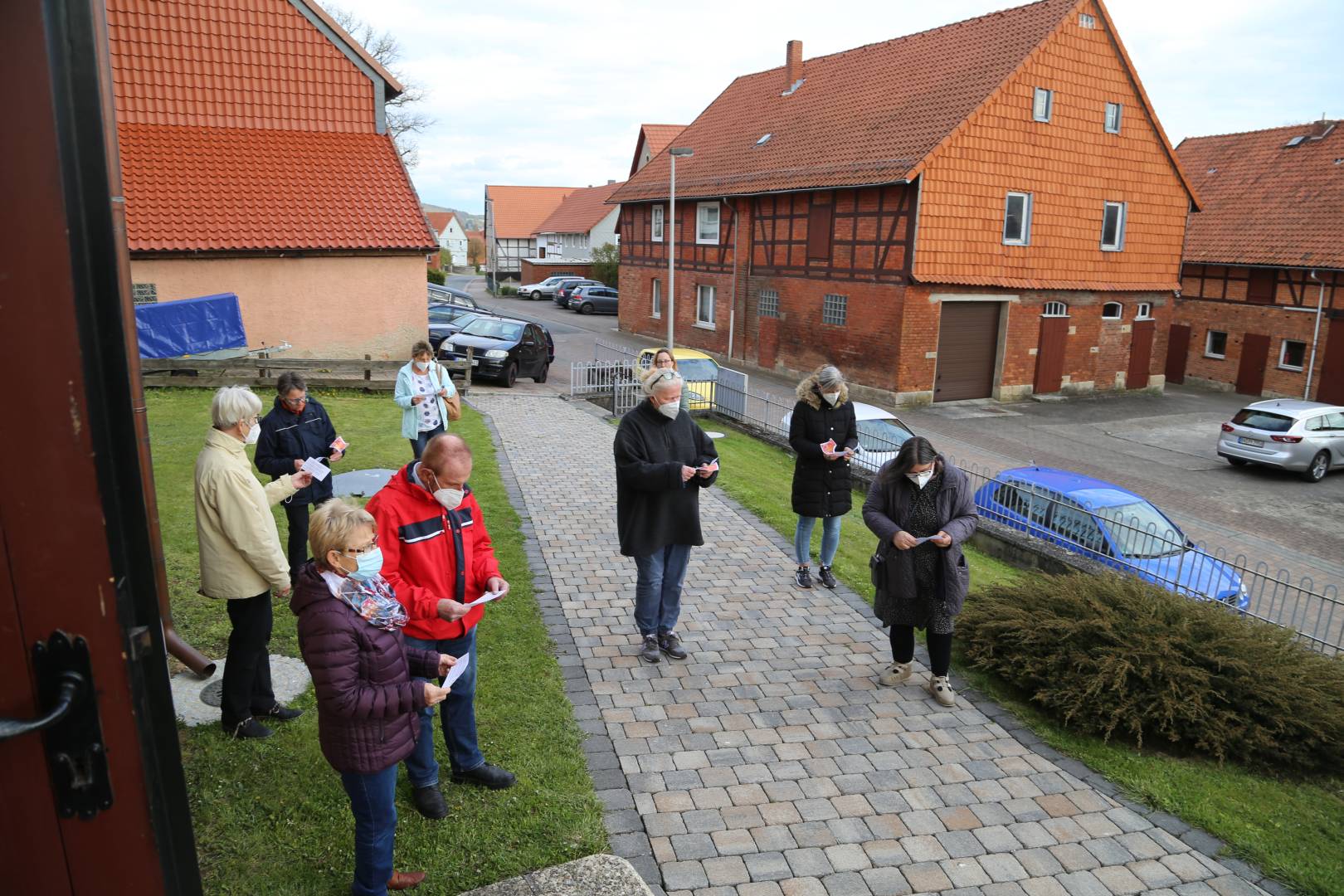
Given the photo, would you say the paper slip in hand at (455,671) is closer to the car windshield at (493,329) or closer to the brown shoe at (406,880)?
the brown shoe at (406,880)

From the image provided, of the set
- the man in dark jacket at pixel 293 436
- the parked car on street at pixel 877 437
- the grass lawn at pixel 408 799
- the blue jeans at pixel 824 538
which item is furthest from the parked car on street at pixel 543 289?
the grass lawn at pixel 408 799

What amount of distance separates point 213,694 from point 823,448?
15.5ft

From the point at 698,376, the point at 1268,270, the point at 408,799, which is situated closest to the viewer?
the point at 408,799

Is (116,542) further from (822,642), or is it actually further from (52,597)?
(822,642)

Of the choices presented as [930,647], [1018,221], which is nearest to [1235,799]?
[930,647]

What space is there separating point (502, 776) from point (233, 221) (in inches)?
662

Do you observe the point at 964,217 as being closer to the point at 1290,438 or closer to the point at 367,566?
the point at 1290,438

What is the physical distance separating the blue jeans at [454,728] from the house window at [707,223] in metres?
28.8

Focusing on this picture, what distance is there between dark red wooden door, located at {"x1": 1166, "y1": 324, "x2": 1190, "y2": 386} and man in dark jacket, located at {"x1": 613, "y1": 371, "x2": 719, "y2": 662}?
32.2 m

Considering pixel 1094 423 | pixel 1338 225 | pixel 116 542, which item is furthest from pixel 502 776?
pixel 1338 225

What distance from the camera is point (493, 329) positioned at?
74.2 feet

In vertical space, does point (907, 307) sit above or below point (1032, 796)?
above

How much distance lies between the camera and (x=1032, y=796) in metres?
5.00

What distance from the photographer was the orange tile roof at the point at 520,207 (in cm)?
7588
